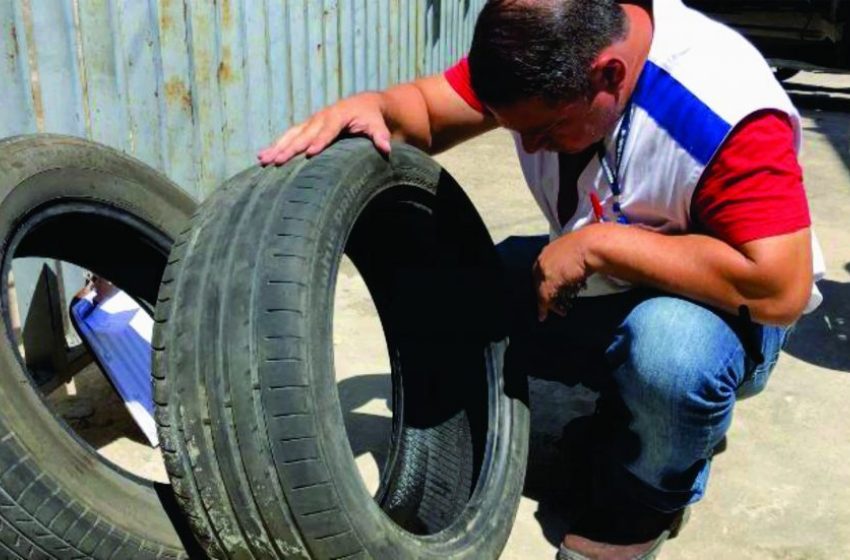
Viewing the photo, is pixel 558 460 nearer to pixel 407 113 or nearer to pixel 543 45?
pixel 407 113

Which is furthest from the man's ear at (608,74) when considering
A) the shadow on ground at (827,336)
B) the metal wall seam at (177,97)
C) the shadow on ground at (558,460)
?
the metal wall seam at (177,97)

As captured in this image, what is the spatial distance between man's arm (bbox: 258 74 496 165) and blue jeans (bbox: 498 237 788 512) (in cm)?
60

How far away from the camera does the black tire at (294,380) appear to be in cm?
174

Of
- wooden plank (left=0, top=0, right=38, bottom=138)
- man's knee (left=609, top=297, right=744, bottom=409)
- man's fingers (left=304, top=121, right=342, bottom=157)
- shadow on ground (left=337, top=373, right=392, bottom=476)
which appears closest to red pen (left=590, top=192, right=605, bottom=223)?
man's knee (left=609, top=297, right=744, bottom=409)

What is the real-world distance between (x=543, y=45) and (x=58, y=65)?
1903 millimetres

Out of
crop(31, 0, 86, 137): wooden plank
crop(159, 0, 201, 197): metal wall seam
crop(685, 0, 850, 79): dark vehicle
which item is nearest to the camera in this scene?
crop(31, 0, 86, 137): wooden plank

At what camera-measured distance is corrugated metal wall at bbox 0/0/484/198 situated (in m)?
3.13

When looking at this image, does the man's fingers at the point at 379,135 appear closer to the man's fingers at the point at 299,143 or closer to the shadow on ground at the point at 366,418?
the man's fingers at the point at 299,143

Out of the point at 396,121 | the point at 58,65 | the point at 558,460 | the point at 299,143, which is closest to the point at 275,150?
the point at 299,143

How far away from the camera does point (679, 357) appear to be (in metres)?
2.16

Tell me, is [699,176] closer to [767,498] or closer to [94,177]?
[767,498]

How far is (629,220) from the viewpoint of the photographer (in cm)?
235

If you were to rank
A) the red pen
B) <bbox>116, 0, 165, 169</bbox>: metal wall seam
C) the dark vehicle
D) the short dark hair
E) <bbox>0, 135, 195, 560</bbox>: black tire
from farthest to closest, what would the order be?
1. the dark vehicle
2. <bbox>116, 0, 165, 169</bbox>: metal wall seam
3. the red pen
4. the short dark hair
5. <bbox>0, 135, 195, 560</bbox>: black tire

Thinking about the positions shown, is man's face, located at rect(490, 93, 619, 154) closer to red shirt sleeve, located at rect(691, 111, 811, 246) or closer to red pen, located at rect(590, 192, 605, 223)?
red pen, located at rect(590, 192, 605, 223)
